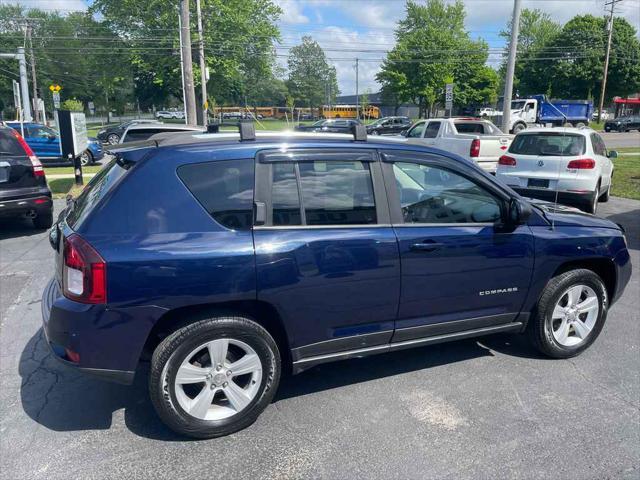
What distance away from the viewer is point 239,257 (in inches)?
112

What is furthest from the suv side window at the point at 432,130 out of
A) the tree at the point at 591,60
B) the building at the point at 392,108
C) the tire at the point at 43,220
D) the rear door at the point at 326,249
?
the building at the point at 392,108

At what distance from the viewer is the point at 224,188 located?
2986mm

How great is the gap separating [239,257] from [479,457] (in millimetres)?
1764

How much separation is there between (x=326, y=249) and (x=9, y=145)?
21.3ft

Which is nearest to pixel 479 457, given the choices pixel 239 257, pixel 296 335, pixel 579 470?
pixel 579 470

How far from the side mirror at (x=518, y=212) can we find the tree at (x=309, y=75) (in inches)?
3839

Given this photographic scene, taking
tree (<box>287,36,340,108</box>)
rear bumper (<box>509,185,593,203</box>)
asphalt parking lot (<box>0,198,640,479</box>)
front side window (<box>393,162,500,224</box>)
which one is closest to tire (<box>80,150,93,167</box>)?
rear bumper (<box>509,185,593,203</box>)

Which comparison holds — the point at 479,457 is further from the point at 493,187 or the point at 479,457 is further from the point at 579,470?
the point at 493,187

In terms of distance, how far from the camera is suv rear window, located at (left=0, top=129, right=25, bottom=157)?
24.0 ft

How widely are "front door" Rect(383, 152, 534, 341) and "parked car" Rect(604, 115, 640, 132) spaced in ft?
170

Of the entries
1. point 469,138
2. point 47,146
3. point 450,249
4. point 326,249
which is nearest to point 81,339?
point 326,249

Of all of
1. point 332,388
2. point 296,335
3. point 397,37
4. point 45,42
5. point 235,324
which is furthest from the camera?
point 45,42

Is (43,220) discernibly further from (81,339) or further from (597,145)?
(597,145)

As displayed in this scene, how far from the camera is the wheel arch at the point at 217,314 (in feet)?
9.44
